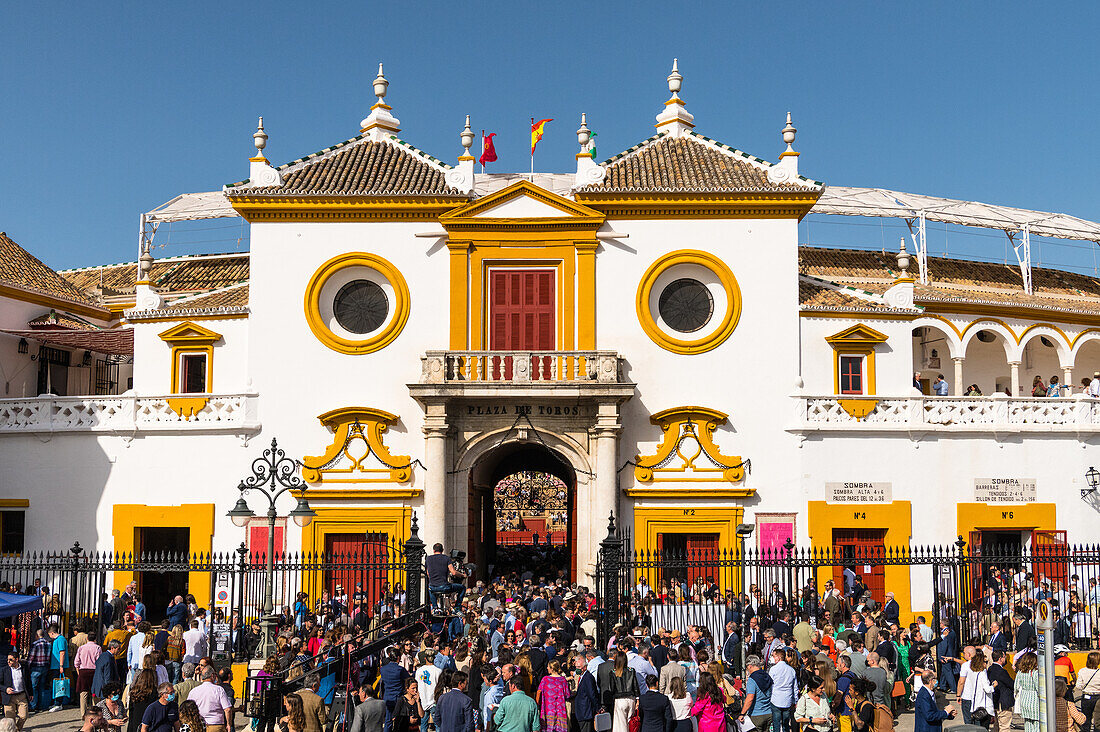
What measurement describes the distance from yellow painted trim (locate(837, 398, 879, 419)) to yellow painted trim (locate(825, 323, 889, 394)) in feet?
2.90

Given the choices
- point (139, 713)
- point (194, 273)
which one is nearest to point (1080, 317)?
point (194, 273)

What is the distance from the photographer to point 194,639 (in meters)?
17.8

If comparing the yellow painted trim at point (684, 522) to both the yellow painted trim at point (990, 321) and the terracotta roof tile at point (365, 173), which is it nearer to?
the terracotta roof tile at point (365, 173)

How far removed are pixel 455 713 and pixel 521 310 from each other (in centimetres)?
1611

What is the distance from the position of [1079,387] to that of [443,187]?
917 inches

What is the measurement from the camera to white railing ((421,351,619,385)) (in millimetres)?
26625

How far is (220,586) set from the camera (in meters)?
27.0

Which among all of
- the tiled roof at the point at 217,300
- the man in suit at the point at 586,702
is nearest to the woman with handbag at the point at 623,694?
the man in suit at the point at 586,702

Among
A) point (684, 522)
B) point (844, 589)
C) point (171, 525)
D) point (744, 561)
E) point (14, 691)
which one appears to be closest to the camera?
point (14, 691)

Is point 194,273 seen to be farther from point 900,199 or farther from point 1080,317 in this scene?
point 1080,317

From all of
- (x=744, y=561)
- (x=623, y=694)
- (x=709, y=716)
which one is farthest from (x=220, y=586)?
(x=709, y=716)

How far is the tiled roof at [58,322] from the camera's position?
1256 inches

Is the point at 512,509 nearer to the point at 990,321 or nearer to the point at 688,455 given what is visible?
the point at 688,455

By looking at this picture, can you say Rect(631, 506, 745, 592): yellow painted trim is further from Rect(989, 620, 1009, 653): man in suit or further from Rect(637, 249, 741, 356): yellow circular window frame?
Rect(989, 620, 1009, 653): man in suit
